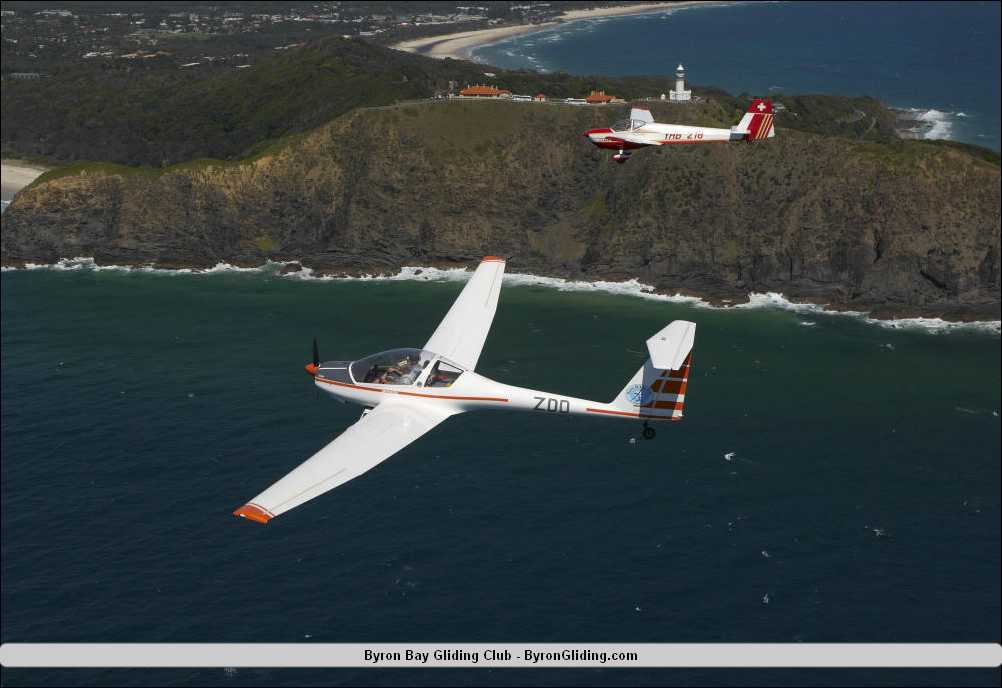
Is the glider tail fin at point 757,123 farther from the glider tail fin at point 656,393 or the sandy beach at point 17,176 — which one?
the sandy beach at point 17,176

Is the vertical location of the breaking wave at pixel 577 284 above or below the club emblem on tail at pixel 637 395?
below

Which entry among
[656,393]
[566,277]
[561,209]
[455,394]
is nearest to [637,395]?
[656,393]

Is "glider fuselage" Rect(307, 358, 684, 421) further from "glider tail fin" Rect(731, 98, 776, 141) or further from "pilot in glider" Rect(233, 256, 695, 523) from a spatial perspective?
"glider tail fin" Rect(731, 98, 776, 141)

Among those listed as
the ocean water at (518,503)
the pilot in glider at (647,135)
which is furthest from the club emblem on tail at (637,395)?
the pilot in glider at (647,135)

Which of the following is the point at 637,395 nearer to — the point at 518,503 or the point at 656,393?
the point at 656,393

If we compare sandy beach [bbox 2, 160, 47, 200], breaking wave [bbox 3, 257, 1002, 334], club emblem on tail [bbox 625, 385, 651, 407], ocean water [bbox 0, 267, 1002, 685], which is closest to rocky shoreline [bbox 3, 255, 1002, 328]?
breaking wave [bbox 3, 257, 1002, 334]

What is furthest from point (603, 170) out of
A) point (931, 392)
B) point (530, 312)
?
point (931, 392)

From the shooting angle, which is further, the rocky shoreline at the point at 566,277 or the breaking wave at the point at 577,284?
the rocky shoreline at the point at 566,277
